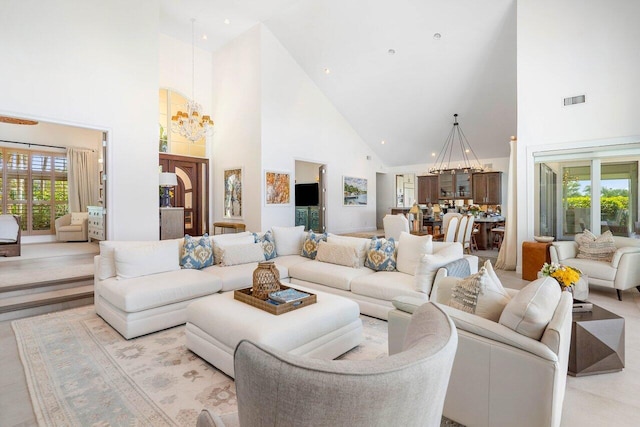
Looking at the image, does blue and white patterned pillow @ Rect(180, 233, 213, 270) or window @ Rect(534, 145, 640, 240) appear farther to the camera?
window @ Rect(534, 145, 640, 240)

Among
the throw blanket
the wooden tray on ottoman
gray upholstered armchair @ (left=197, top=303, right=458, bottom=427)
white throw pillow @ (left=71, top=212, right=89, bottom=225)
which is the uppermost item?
white throw pillow @ (left=71, top=212, right=89, bottom=225)

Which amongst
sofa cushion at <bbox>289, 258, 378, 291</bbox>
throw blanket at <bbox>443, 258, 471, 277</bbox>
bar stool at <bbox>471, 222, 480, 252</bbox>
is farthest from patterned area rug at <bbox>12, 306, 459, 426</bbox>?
bar stool at <bbox>471, 222, 480, 252</bbox>

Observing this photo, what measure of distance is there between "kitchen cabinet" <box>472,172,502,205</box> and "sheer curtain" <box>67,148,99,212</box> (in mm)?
11052

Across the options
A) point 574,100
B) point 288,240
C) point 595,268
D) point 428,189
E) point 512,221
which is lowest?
point 595,268

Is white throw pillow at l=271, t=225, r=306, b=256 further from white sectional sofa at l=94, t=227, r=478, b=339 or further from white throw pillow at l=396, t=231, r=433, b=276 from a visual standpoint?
white throw pillow at l=396, t=231, r=433, b=276

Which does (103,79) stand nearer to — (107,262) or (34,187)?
(107,262)

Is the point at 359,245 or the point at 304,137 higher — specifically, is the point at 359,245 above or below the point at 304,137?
below

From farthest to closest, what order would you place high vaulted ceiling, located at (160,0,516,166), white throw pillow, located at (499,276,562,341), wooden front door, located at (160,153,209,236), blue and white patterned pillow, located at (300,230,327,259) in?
wooden front door, located at (160,153,209,236) < high vaulted ceiling, located at (160,0,516,166) < blue and white patterned pillow, located at (300,230,327,259) < white throw pillow, located at (499,276,562,341)

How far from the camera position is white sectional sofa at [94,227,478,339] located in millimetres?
3029

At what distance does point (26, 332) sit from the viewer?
10.1 ft

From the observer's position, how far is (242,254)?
4.18 m

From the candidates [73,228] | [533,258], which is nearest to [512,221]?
[533,258]

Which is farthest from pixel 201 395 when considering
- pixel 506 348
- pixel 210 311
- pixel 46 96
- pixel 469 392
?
pixel 46 96

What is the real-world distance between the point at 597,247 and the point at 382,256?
3108 millimetres
